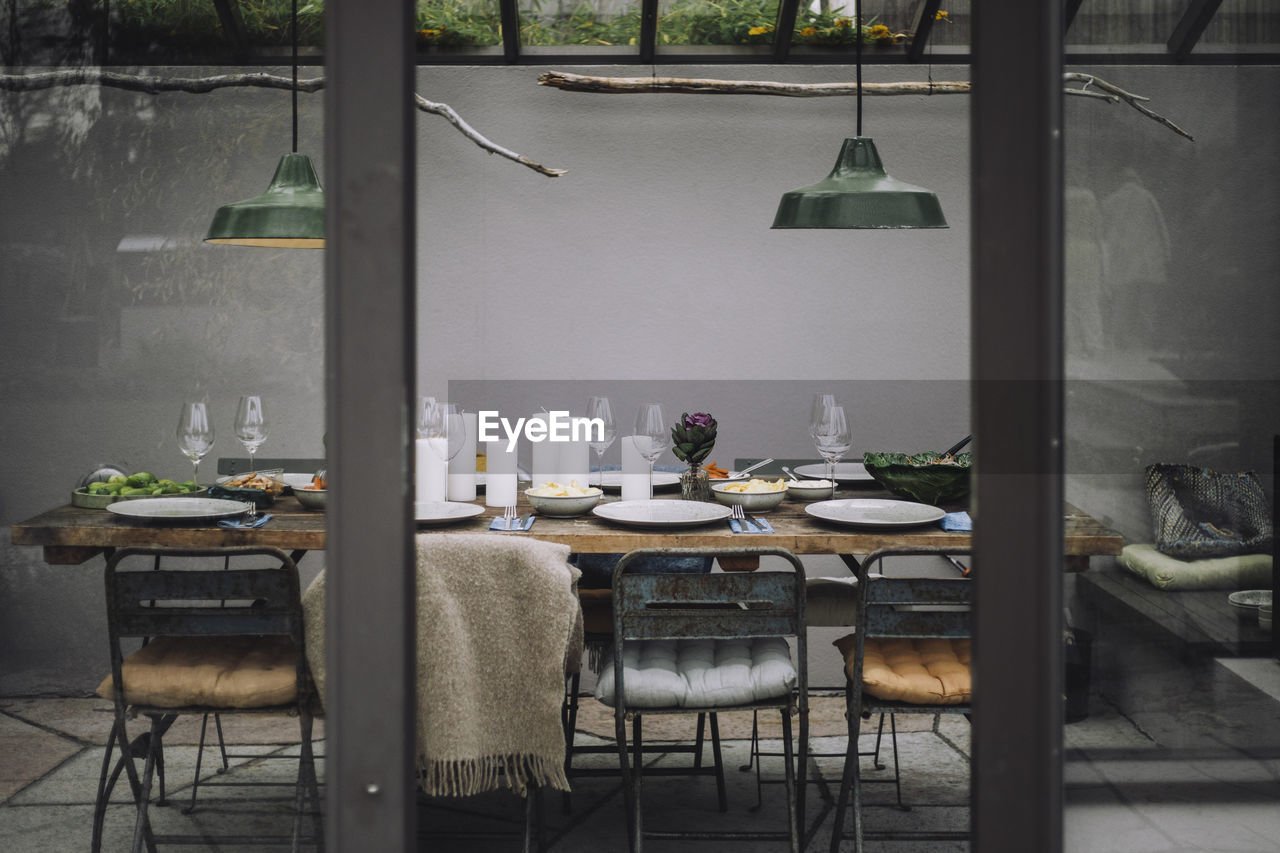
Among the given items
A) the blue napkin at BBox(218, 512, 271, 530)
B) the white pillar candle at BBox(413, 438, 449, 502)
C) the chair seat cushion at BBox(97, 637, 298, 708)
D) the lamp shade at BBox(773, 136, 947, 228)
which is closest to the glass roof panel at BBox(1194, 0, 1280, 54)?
the lamp shade at BBox(773, 136, 947, 228)

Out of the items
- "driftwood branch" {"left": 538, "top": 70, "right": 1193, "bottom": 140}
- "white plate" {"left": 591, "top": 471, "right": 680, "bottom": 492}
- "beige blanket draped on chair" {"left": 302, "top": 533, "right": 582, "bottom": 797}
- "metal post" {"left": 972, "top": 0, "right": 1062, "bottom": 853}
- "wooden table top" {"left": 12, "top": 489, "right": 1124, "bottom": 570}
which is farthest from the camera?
"driftwood branch" {"left": 538, "top": 70, "right": 1193, "bottom": 140}

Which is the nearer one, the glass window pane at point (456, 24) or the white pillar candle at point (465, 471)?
the white pillar candle at point (465, 471)

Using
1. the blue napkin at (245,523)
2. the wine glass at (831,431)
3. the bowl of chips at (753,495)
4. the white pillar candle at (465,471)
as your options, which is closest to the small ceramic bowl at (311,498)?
the blue napkin at (245,523)

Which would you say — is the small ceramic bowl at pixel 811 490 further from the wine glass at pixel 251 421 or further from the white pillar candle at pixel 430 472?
the wine glass at pixel 251 421

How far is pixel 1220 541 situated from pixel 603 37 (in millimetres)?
3062

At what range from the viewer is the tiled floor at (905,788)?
2.67 metres

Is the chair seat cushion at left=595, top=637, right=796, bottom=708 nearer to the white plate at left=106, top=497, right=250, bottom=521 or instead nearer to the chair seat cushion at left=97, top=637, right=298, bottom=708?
the chair seat cushion at left=97, top=637, right=298, bottom=708

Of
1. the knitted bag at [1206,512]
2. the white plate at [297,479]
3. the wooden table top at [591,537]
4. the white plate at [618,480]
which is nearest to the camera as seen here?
the wooden table top at [591,537]

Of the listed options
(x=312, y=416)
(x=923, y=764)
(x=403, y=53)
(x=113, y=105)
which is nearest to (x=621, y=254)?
(x=312, y=416)

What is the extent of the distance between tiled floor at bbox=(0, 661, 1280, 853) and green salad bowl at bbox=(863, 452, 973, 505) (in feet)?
2.17

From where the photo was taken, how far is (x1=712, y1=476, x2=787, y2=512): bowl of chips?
2.87 m

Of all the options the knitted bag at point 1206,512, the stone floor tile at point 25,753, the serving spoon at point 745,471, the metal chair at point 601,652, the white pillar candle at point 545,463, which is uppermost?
the white pillar candle at point 545,463

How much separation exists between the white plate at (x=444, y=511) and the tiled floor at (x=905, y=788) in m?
0.61

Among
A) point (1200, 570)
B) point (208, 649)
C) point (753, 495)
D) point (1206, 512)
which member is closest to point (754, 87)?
point (753, 495)
